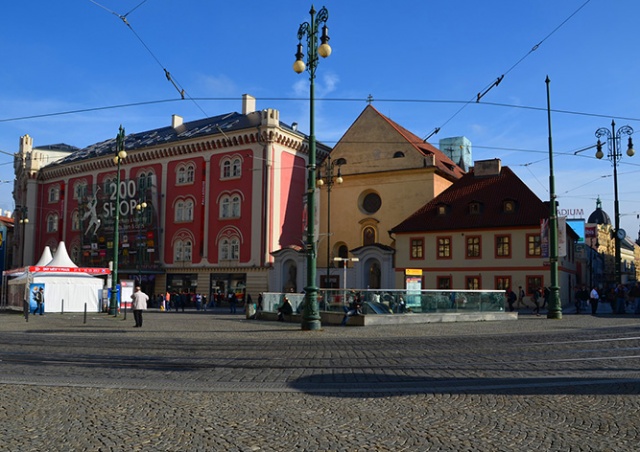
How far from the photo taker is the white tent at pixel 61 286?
120ft

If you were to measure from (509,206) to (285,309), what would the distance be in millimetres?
24018

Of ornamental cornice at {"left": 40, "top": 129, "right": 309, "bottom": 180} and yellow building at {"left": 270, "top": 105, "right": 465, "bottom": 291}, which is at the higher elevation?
ornamental cornice at {"left": 40, "top": 129, "right": 309, "bottom": 180}

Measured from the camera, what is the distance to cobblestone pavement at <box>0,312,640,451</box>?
5.88 meters

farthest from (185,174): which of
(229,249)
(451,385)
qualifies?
(451,385)

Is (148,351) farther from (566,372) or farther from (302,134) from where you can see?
(302,134)

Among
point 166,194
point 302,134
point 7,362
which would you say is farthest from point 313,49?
point 166,194

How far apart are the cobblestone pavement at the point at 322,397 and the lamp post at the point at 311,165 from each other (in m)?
4.63

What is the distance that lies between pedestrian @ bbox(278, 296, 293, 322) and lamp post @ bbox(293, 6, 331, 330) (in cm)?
606

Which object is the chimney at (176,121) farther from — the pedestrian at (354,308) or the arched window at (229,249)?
the pedestrian at (354,308)

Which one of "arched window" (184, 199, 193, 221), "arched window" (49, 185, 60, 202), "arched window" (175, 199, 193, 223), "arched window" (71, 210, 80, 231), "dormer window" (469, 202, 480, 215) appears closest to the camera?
"dormer window" (469, 202, 480, 215)

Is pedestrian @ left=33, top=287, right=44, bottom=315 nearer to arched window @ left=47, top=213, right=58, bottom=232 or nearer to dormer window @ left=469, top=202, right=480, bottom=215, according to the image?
dormer window @ left=469, top=202, right=480, bottom=215

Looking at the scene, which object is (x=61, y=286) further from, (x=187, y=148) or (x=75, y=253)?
(x=75, y=253)

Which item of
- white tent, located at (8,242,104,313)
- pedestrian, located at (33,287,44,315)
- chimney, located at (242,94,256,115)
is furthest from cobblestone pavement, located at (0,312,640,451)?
chimney, located at (242,94,256,115)

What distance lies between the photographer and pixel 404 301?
25844 millimetres
